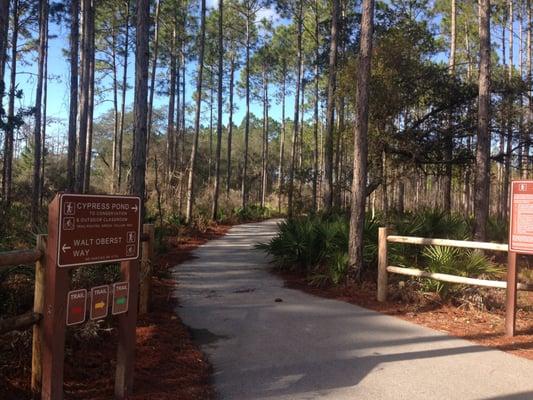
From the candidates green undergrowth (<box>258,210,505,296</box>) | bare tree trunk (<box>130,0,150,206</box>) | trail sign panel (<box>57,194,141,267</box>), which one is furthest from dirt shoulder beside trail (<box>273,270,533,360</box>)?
trail sign panel (<box>57,194,141,267</box>)

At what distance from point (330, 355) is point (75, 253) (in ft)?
10.2

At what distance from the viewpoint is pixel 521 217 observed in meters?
6.15

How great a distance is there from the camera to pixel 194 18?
3472 centimetres

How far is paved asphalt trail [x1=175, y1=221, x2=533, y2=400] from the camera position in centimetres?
443

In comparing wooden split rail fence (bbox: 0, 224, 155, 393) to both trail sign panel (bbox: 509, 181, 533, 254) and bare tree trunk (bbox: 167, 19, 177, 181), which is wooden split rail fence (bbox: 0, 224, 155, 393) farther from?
bare tree trunk (bbox: 167, 19, 177, 181)

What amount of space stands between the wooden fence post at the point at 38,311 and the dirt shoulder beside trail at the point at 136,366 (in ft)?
0.42

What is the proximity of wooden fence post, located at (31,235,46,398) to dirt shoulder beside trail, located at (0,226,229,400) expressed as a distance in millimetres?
129

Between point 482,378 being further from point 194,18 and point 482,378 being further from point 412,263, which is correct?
point 194,18

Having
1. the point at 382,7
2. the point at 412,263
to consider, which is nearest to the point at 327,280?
the point at 412,263

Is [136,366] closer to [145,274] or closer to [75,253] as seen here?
[75,253]

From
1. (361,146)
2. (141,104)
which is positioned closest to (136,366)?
(141,104)

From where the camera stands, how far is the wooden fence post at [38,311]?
12.4 ft

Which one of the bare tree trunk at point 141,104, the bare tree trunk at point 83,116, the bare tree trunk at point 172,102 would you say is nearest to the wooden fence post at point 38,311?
the bare tree trunk at point 141,104

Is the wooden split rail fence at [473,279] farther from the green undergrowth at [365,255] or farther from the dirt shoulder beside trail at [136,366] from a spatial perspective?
the dirt shoulder beside trail at [136,366]
